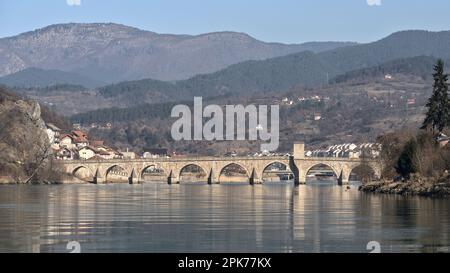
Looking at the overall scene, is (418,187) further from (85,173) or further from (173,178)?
(85,173)

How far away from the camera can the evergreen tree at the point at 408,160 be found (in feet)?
372

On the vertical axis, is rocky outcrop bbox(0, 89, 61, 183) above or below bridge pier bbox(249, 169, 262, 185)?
above

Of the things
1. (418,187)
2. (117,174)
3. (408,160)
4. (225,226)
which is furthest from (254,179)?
(225,226)

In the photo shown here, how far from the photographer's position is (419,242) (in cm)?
5544

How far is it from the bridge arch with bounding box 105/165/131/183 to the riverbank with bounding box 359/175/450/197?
7306cm

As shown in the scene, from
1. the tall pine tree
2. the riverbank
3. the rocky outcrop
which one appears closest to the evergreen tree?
the riverbank

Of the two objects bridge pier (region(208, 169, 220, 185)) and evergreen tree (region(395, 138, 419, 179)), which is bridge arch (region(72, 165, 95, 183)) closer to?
bridge pier (region(208, 169, 220, 185))

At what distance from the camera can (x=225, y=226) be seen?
6506 cm

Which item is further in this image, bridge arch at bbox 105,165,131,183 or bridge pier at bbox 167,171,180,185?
bridge arch at bbox 105,165,131,183

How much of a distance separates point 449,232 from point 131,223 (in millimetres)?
18379

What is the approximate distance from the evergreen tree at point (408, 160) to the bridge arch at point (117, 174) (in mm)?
77570

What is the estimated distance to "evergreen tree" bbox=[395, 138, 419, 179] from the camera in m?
113

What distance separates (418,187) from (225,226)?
1860 inches
